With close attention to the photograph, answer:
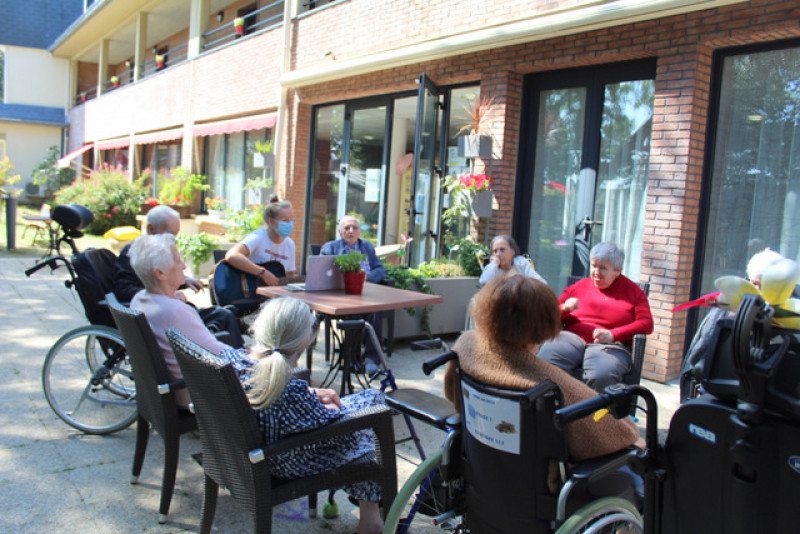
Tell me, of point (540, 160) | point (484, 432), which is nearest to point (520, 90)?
point (540, 160)

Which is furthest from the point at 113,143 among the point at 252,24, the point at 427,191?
the point at 427,191

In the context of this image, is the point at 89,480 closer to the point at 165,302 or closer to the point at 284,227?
the point at 165,302

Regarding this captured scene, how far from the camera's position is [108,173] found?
15844 millimetres

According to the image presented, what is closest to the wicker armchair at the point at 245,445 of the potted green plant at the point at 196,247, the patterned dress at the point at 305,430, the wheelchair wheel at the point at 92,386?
the patterned dress at the point at 305,430

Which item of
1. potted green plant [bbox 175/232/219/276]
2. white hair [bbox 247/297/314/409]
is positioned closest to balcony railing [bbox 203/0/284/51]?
potted green plant [bbox 175/232/219/276]

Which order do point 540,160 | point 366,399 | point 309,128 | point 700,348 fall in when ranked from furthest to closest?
point 309,128 → point 540,160 → point 700,348 → point 366,399

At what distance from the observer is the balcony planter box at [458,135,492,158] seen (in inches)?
256

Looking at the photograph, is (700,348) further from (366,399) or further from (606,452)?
(366,399)

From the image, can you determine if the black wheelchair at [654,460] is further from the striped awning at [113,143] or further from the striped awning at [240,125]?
the striped awning at [113,143]

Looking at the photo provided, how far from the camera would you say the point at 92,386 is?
3.56 meters

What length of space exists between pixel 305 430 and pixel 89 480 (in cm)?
145

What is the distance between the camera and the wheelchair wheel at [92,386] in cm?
346

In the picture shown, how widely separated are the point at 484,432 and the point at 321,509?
1.25 meters

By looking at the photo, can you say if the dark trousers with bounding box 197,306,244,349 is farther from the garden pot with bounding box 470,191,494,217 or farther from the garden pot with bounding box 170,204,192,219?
the garden pot with bounding box 170,204,192,219
